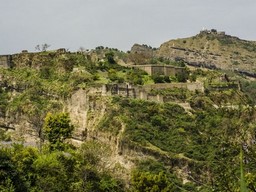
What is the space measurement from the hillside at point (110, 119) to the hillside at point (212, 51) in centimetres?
6373

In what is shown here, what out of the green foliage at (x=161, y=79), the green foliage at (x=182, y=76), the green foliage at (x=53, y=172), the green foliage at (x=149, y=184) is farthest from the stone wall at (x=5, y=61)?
the green foliage at (x=149, y=184)

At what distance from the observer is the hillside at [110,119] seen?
41.5 metres

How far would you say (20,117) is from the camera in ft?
199

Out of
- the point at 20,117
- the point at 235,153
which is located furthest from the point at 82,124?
the point at 235,153

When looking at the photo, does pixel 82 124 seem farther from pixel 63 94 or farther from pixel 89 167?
pixel 89 167

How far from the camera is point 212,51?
14150 cm

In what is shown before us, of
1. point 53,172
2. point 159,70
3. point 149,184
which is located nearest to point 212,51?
point 159,70

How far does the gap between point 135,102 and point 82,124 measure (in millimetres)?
6171

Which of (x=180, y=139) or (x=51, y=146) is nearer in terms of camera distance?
(x=51, y=146)

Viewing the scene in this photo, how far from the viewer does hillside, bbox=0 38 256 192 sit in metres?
41.5

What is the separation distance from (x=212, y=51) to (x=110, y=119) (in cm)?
8996

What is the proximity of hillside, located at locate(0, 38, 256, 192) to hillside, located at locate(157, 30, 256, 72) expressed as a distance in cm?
6373

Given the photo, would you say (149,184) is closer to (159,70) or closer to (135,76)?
(135,76)

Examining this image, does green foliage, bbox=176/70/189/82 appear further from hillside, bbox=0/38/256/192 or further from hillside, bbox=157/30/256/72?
hillside, bbox=157/30/256/72
